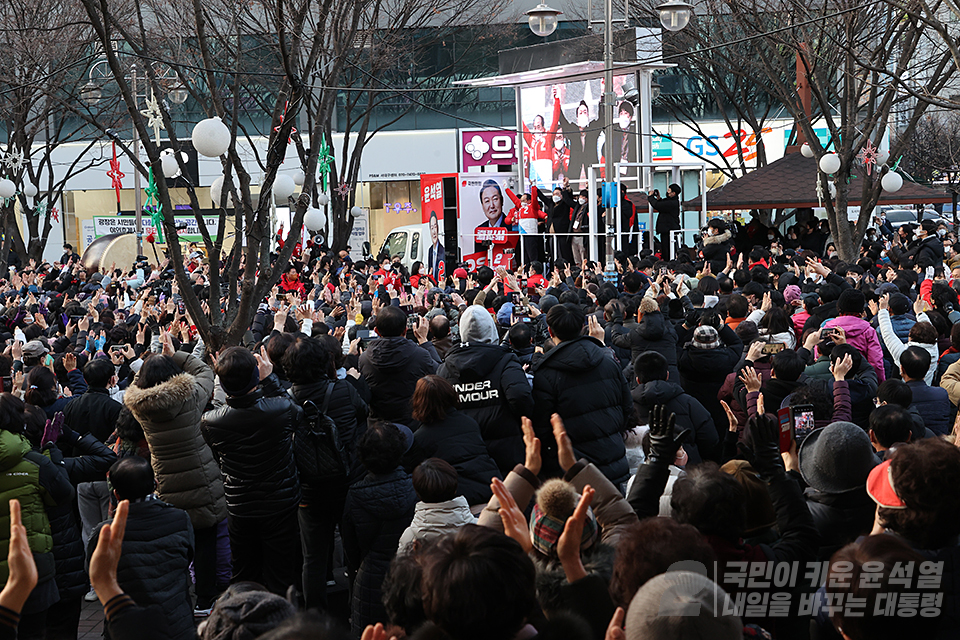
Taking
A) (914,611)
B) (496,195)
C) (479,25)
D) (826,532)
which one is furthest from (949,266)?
(479,25)

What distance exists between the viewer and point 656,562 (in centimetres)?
245

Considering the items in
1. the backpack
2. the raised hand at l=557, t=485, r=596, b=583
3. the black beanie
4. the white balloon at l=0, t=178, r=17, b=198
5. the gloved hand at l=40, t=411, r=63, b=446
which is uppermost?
the white balloon at l=0, t=178, r=17, b=198

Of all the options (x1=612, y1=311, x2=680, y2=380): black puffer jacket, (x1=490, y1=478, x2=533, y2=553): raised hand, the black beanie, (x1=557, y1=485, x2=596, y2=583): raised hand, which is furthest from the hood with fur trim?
the black beanie

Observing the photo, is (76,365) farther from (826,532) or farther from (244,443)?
(826,532)

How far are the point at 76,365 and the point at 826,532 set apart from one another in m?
5.54

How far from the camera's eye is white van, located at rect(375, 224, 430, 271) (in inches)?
896

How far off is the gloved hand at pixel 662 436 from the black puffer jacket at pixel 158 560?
2078mm

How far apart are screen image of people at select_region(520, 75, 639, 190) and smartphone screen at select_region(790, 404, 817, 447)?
56.0 feet

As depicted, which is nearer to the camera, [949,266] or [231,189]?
[231,189]

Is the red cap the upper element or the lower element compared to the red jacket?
lower

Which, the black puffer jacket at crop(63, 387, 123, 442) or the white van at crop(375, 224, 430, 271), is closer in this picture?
the black puffer jacket at crop(63, 387, 123, 442)

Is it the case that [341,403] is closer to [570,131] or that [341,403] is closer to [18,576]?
[18,576]

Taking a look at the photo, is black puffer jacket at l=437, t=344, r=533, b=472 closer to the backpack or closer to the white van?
the backpack

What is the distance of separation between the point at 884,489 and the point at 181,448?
141 inches
